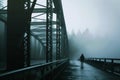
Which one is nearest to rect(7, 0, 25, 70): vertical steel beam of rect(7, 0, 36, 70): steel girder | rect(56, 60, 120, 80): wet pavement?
rect(7, 0, 36, 70): steel girder

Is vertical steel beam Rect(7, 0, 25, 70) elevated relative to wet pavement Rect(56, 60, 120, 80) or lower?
elevated

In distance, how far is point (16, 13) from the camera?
9.08 metres

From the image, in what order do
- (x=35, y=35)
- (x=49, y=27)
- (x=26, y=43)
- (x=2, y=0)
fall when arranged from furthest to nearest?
(x=35, y=35) < (x=2, y=0) < (x=49, y=27) < (x=26, y=43)

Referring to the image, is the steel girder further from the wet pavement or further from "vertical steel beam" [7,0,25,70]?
the wet pavement

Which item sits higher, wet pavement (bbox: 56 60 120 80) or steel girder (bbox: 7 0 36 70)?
steel girder (bbox: 7 0 36 70)

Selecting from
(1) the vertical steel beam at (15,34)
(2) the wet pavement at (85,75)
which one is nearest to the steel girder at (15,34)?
(1) the vertical steel beam at (15,34)

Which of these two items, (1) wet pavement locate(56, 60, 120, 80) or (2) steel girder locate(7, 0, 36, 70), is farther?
(1) wet pavement locate(56, 60, 120, 80)

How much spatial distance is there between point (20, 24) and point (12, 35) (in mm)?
429

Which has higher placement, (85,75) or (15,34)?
(15,34)

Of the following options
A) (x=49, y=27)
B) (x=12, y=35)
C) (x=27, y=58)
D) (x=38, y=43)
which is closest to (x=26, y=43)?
(x=27, y=58)

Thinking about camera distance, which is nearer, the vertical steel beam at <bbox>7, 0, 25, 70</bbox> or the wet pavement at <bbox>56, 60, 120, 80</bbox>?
the vertical steel beam at <bbox>7, 0, 25, 70</bbox>

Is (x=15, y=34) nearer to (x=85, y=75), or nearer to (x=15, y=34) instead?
(x=15, y=34)

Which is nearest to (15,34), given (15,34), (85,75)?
(15,34)

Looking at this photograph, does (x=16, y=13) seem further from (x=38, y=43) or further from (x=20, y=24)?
(x=38, y=43)
